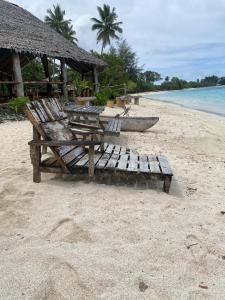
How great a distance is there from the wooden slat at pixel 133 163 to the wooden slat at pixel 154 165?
0.18 meters

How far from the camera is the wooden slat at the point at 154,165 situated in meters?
3.64

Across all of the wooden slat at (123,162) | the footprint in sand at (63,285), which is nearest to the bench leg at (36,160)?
the wooden slat at (123,162)

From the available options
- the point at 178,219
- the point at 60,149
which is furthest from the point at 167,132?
the point at 178,219

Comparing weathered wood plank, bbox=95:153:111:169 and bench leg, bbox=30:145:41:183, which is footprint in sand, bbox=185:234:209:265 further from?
bench leg, bbox=30:145:41:183

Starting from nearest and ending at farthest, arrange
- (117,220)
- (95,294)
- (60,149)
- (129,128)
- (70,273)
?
1. (95,294)
2. (70,273)
3. (117,220)
4. (60,149)
5. (129,128)

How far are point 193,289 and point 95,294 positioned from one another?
0.66m

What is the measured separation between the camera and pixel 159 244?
255cm

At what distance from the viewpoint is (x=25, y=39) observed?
40.0 feet

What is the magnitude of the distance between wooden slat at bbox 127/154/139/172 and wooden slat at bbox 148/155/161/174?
0.18 metres

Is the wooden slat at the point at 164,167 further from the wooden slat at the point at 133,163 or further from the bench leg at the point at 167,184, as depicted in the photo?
the wooden slat at the point at 133,163

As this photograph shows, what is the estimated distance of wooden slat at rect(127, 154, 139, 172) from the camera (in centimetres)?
369

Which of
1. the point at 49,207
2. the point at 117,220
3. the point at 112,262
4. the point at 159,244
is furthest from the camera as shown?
the point at 49,207

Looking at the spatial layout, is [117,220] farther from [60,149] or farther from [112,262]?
[60,149]

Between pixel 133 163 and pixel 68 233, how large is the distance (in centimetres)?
155
